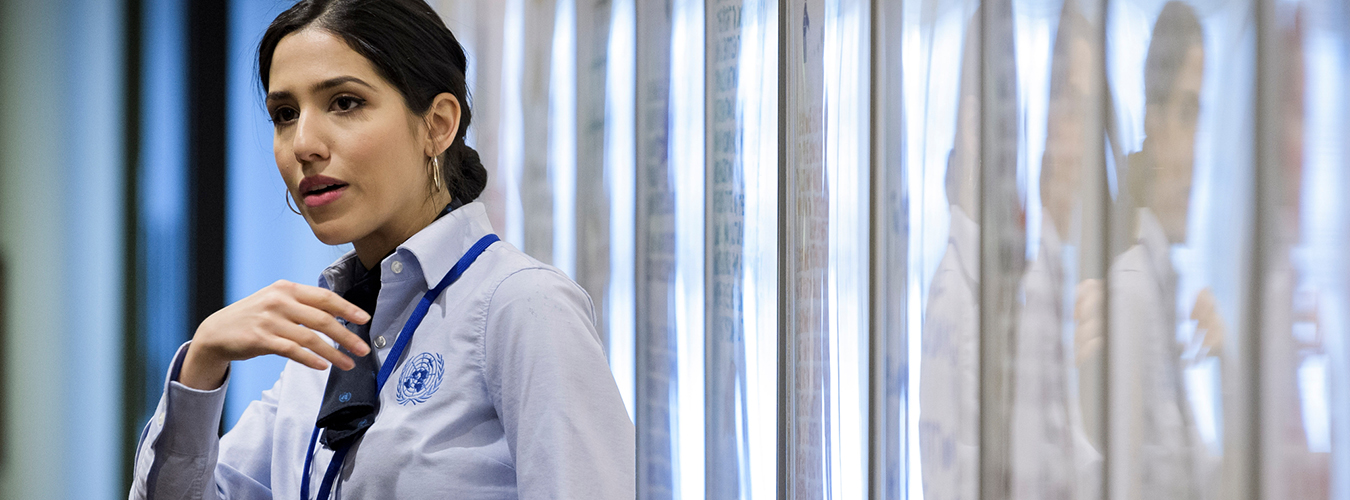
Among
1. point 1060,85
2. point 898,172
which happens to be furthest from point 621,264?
point 1060,85

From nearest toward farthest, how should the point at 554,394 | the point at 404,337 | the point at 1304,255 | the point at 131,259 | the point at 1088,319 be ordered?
the point at 554,394
the point at 404,337
the point at 1304,255
the point at 1088,319
the point at 131,259

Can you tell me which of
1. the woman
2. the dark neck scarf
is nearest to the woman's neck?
the woman

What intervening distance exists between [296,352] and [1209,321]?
43.3 inches

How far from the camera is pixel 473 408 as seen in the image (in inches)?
29.7

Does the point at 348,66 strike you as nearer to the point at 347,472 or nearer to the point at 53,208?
the point at 347,472

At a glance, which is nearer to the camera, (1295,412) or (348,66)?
(348,66)

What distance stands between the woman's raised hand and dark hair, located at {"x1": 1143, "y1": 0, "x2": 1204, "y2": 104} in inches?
41.6

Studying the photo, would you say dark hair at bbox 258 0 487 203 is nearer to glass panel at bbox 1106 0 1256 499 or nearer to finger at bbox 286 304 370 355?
finger at bbox 286 304 370 355

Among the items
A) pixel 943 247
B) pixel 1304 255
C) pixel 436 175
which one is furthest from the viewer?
pixel 943 247

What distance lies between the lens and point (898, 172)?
56.0 inches

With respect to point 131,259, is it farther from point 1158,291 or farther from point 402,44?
point 1158,291

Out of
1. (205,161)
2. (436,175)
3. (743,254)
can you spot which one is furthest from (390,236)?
(205,161)

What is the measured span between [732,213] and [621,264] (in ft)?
0.78

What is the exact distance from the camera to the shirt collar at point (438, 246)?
0.83 metres
